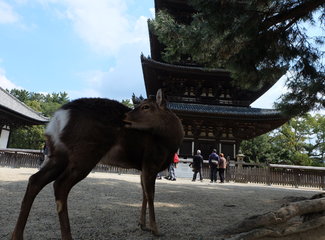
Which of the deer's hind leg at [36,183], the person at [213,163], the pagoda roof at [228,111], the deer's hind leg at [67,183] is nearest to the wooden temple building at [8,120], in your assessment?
the pagoda roof at [228,111]

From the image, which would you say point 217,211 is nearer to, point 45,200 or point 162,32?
point 45,200

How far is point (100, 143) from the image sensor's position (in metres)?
2.83

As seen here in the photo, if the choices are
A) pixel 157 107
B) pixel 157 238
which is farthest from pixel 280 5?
pixel 157 238

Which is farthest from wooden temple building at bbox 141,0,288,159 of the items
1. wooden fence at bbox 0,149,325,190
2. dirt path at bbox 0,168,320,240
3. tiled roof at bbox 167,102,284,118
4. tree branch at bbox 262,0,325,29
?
dirt path at bbox 0,168,320,240

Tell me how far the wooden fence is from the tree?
31.4 ft

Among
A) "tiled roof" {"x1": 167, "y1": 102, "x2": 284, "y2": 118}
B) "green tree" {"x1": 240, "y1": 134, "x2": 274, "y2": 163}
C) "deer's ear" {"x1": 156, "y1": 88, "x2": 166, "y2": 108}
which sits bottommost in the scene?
"deer's ear" {"x1": 156, "y1": 88, "x2": 166, "y2": 108}

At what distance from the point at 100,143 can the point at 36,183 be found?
0.77 metres

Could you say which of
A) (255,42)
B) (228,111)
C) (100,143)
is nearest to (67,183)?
(100,143)

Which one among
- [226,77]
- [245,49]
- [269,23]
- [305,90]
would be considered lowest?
[305,90]

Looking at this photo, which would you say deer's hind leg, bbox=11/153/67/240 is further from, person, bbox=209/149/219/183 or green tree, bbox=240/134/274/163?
green tree, bbox=240/134/274/163

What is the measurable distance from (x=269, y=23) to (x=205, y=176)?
1273 cm

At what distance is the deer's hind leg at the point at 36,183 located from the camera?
8.07ft

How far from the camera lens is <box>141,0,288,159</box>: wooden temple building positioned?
55.5 ft

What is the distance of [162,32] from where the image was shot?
6.73m
